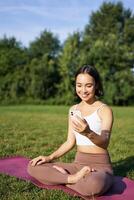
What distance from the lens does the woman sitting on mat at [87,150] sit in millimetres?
4332

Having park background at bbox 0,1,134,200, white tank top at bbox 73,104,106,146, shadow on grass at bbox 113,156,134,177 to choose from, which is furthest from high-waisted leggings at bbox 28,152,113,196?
park background at bbox 0,1,134,200

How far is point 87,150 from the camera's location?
183 inches

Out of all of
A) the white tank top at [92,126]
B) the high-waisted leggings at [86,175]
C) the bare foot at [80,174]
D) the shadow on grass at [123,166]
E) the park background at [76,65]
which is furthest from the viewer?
the park background at [76,65]

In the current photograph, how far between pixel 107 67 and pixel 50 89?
6.43 meters

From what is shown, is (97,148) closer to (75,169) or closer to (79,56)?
(75,169)

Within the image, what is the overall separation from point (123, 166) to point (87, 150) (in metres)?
1.67

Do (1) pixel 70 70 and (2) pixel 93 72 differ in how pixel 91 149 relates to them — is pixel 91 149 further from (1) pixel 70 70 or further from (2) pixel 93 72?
(1) pixel 70 70

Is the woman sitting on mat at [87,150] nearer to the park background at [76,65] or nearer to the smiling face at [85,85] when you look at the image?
the smiling face at [85,85]

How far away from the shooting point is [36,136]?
32.2 feet

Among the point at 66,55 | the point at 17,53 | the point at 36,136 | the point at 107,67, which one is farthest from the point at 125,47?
the point at 36,136

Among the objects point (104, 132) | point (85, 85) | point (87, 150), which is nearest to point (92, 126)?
point (104, 132)

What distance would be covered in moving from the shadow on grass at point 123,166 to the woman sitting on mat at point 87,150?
1054mm

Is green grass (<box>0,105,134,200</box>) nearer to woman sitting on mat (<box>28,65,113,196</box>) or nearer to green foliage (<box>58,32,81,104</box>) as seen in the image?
woman sitting on mat (<box>28,65,113,196</box>)

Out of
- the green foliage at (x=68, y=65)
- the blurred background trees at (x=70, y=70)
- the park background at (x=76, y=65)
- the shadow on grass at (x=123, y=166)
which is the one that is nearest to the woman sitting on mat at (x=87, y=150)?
the shadow on grass at (x=123, y=166)
